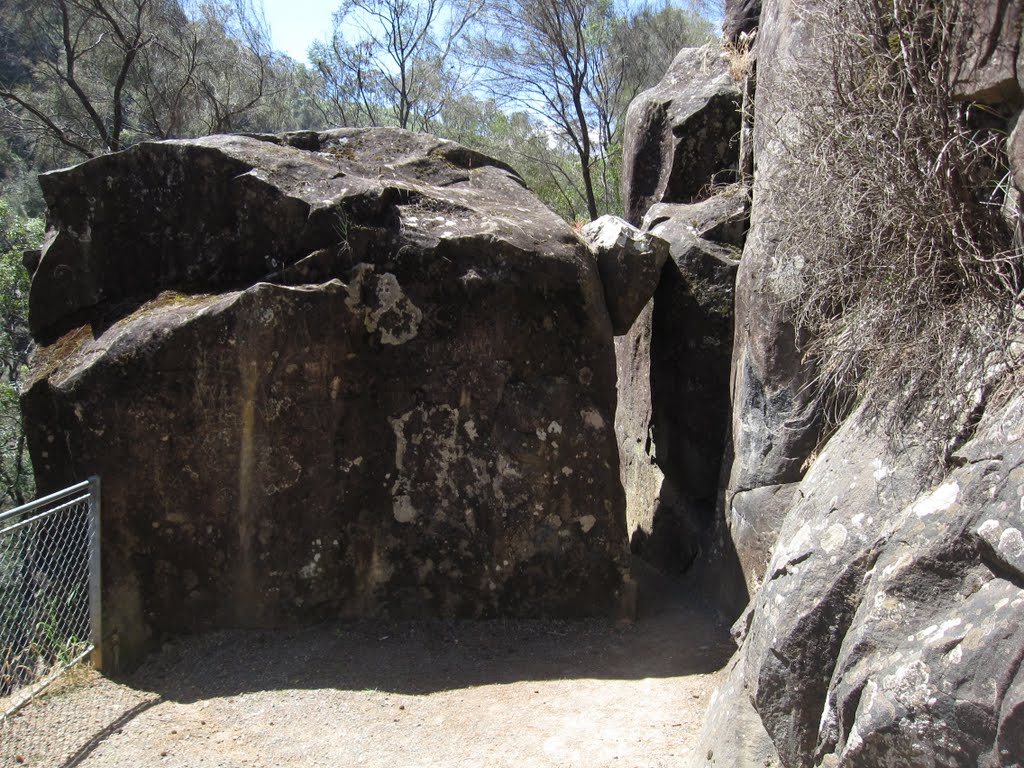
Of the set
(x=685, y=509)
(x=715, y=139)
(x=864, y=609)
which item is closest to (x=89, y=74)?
(x=715, y=139)

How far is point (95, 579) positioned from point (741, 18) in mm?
5912

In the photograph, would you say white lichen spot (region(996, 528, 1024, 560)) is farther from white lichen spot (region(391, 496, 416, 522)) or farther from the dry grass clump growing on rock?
white lichen spot (region(391, 496, 416, 522))

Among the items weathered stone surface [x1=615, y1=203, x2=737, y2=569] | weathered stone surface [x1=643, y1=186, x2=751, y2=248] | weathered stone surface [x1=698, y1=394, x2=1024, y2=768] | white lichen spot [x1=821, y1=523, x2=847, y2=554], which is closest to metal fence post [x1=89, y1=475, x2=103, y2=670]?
weathered stone surface [x1=698, y1=394, x2=1024, y2=768]

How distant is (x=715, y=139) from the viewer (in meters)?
6.94

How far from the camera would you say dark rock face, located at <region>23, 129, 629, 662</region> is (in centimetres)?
483

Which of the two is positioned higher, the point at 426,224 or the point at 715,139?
the point at 715,139

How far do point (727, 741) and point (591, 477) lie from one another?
1978mm

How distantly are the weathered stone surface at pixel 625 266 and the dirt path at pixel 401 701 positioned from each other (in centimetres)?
191

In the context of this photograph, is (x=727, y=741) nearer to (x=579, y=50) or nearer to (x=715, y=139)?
(x=715, y=139)

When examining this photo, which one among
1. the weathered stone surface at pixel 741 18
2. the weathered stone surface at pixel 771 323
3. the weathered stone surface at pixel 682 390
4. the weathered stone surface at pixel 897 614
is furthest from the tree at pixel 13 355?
the weathered stone surface at pixel 897 614

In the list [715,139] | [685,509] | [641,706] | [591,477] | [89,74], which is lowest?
[641,706]

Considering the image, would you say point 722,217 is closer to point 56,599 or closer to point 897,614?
point 897,614

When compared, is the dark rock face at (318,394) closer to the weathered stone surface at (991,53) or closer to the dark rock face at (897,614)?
the dark rock face at (897,614)

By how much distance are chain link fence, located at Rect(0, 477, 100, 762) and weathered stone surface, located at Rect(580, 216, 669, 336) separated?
122 inches
